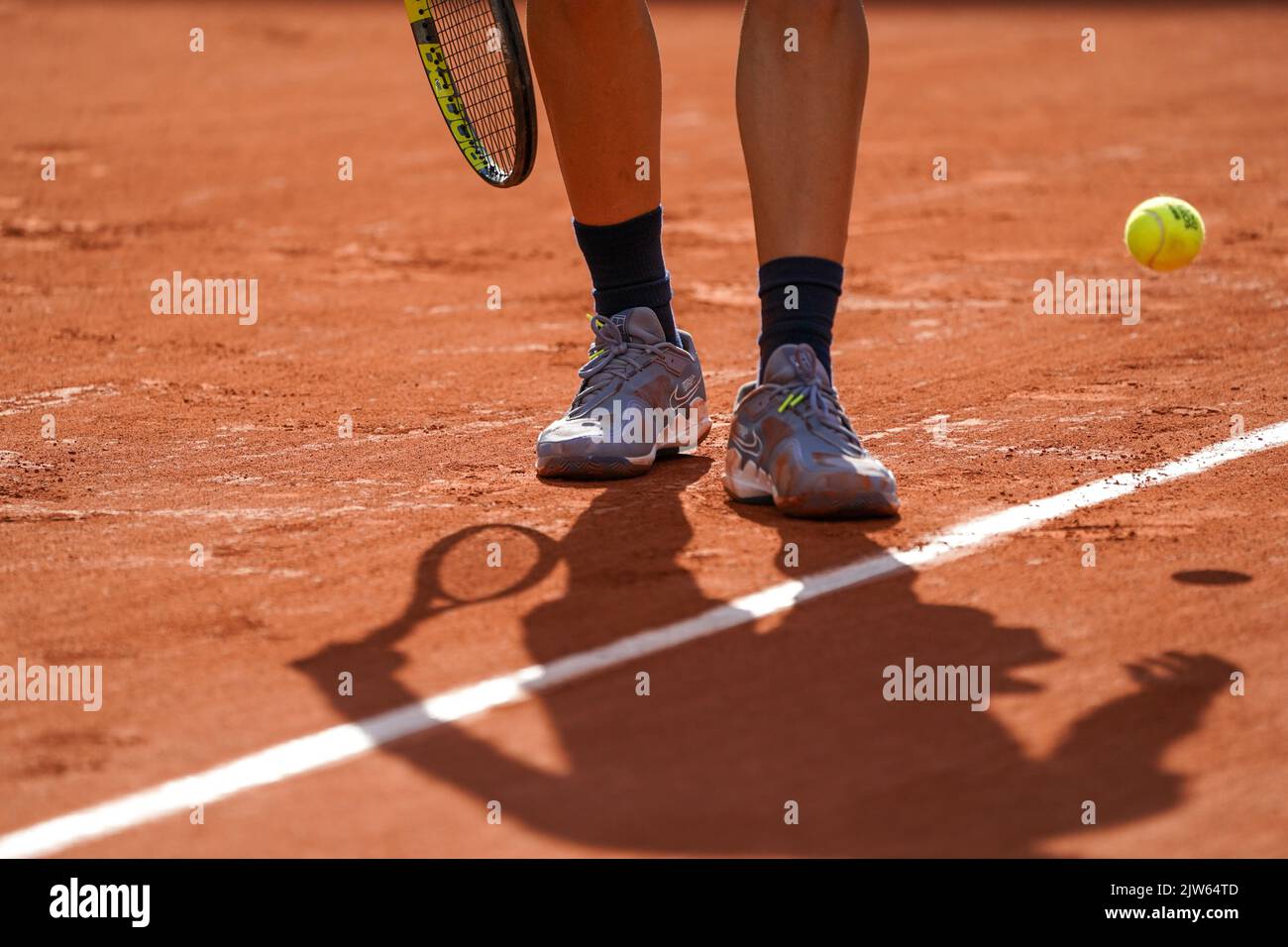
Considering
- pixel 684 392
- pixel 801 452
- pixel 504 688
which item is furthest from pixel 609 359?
pixel 504 688

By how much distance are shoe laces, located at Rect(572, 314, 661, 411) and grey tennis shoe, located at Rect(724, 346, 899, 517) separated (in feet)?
1.07

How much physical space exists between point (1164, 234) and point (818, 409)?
1.65 m

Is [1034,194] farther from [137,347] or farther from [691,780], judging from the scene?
[691,780]

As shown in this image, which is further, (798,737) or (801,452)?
(801,452)

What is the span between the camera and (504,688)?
2363 mm

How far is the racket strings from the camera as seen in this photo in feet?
11.9

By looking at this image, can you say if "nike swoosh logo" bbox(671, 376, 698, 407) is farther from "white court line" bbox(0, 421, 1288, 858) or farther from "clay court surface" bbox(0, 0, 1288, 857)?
"white court line" bbox(0, 421, 1288, 858)

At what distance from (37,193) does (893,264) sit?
3.52 m

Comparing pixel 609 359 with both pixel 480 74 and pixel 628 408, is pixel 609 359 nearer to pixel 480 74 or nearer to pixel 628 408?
pixel 628 408

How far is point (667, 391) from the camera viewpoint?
3500 mm

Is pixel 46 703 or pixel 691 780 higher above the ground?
pixel 46 703

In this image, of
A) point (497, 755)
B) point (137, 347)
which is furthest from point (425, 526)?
point (137, 347)

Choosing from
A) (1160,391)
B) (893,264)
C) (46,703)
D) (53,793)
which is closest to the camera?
(53,793)
